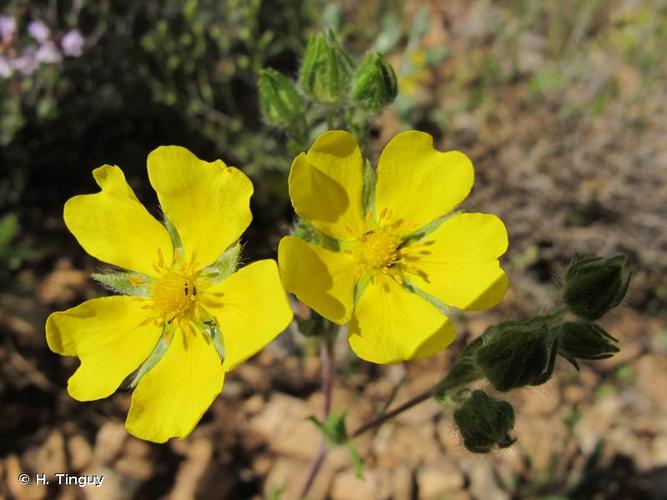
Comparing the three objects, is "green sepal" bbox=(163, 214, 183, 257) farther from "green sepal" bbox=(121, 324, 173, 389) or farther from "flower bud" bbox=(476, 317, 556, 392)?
"flower bud" bbox=(476, 317, 556, 392)

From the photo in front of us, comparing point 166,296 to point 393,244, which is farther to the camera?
point 393,244

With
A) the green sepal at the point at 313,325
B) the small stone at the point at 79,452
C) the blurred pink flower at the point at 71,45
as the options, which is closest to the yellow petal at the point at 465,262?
the green sepal at the point at 313,325

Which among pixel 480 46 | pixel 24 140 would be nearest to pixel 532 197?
pixel 480 46

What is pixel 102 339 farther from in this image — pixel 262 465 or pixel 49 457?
pixel 262 465

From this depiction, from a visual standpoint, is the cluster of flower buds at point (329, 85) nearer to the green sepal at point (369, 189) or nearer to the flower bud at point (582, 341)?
the green sepal at point (369, 189)

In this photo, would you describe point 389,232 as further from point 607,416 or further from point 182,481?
point 607,416

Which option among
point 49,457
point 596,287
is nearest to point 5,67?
point 49,457
